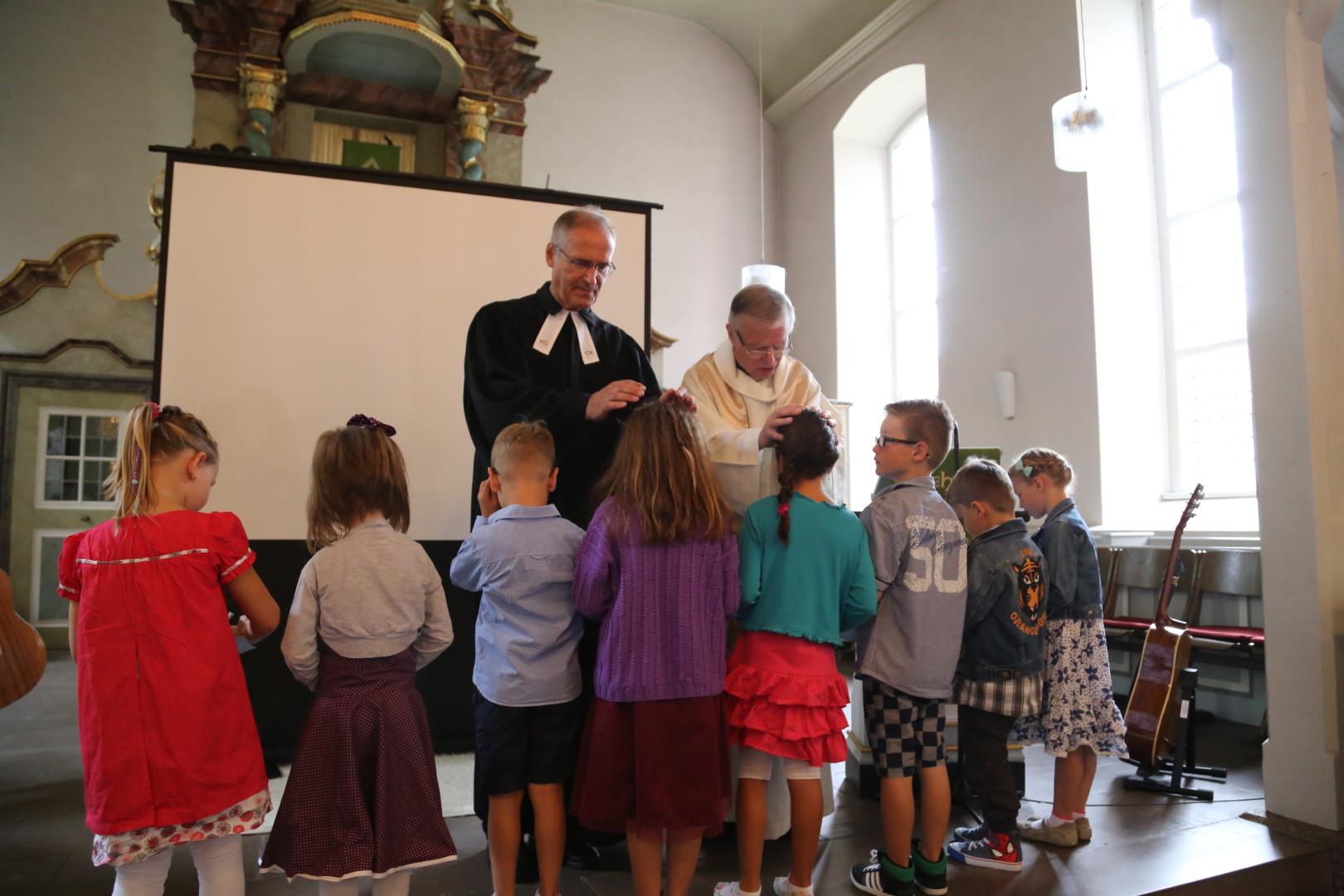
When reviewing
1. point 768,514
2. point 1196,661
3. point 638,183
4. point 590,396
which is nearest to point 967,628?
point 768,514

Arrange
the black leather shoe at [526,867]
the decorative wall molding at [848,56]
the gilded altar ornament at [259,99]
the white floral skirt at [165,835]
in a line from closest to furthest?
the white floral skirt at [165,835], the black leather shoe at [526,867], the gilded altar ornament at [259,99], the decorative wall molding at [848,56]

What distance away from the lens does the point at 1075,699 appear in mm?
2891

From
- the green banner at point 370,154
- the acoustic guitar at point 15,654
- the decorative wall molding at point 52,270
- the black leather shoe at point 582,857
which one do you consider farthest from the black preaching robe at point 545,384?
the decorative wall molding at point 52,270

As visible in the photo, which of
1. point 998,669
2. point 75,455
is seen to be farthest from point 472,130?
point 998,669

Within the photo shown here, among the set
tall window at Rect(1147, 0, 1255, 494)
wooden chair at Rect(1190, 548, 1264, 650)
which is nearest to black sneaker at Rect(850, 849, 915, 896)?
wooden chair at Rect(1190, 548, 1264, 650)

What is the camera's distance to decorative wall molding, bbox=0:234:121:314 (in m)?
7.18

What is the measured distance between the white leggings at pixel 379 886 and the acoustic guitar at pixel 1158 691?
113 inches

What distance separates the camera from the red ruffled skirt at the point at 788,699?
89.0 inches

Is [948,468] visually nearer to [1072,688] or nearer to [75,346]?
[1072,688]

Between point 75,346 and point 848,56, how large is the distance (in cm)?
742

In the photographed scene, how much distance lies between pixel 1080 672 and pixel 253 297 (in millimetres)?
3569

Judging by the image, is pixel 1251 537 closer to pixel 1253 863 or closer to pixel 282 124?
pixel 1253 863

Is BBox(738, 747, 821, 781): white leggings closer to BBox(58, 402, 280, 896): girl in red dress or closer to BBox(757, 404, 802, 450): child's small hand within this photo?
BBox(757, 404, 802, 450): child's small hand

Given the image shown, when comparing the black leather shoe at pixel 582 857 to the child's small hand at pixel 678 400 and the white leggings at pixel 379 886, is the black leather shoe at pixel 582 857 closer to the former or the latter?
the white leggings at pixel 379 886
